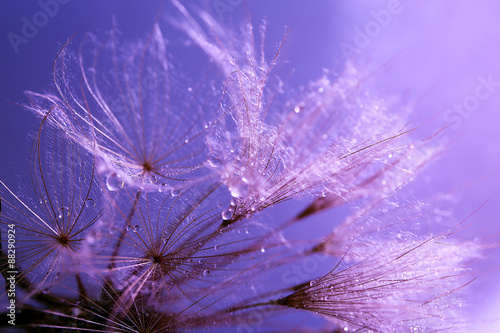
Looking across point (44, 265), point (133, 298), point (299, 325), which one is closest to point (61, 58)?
point (44, 265)

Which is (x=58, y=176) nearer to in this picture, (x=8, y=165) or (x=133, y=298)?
(x=8, y=165)

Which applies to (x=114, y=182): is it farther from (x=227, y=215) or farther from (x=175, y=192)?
(x=227, y=215)
